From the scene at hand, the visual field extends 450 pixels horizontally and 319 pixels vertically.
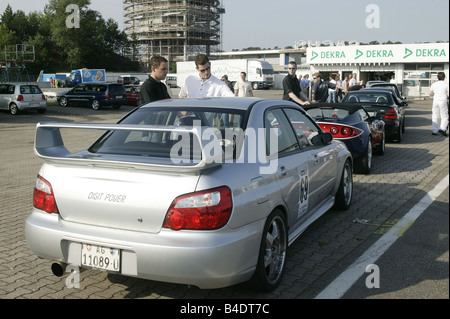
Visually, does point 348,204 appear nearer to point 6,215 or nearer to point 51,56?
point 6,215

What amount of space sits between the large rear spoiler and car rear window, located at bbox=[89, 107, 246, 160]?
18 cm

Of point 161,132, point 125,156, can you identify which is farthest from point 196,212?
point 161,132

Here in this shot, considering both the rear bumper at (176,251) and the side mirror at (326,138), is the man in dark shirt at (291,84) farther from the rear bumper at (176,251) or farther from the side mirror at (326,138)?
the rear bumper at (176,251)

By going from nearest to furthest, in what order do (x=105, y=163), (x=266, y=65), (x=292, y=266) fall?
1. (x=105, y=163)
2. (x=292, y=266)
3. (x=266, y=65)

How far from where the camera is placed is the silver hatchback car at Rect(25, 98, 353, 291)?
329 cm

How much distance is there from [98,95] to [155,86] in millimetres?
24937

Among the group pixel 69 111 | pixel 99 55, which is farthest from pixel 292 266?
pixel 99 55

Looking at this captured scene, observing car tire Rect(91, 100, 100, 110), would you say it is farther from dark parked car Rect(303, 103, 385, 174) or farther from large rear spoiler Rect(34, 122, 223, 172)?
large rear spoiler Rect(34, 122, 223, 172)

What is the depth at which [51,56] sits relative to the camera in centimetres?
9731

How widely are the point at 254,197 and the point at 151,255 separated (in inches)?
34.5

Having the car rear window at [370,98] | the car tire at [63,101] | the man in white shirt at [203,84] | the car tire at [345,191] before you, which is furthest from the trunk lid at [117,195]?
the car tire at [63,101]

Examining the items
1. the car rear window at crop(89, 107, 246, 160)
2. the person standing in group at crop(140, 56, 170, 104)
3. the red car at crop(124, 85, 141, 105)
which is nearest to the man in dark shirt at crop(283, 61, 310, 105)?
the person standing in group at crop(140, 56, 170, 104)

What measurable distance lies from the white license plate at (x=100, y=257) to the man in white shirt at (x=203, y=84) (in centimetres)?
424

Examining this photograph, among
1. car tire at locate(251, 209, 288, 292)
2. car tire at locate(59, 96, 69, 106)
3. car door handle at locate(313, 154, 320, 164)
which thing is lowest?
car tire at locate(251, 209, 288, 292)
